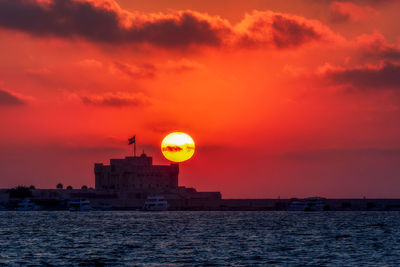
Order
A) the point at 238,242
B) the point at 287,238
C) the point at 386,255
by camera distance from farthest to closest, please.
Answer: the point at 287,238 → the point at 238,242 → the point at 386,255

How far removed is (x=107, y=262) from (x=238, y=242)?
2652 centimetres

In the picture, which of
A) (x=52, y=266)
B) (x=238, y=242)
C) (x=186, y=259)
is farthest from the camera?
(x=238, y=242)

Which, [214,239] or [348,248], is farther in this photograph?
[214,239]

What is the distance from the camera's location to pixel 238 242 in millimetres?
91000

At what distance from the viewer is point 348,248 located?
8381cm

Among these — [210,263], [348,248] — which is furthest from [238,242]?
[210,263]

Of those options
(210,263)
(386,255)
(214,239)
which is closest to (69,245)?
(214,239)

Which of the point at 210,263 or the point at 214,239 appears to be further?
the point at 214,239

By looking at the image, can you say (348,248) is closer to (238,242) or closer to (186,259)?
(238,242)

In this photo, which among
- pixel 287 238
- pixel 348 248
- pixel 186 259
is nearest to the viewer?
pixel 186 259

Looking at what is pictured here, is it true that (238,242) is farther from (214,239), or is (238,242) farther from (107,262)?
(107,262)

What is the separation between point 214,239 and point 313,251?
1948 cm

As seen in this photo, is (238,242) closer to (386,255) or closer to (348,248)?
(348,248)

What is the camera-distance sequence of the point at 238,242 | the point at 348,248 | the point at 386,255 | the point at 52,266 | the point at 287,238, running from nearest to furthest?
1. the point at 52,266
2. the point at 386,255
3. the point at 348,248
4. the point at 238,242
5. the point at 287,238
